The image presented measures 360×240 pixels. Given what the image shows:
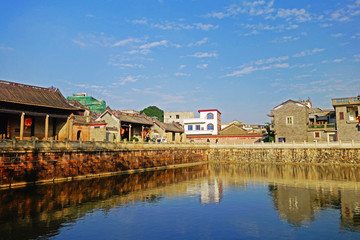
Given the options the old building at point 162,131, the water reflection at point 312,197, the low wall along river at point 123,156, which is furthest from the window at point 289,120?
the old building at point 162,131

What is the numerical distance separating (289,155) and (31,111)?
115 ft

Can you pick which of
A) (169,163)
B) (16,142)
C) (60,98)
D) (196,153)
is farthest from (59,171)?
(196,153)

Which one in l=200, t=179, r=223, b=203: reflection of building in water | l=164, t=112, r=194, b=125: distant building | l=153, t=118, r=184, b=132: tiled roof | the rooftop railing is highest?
l=164, t=112, r=194, b=125: distant building

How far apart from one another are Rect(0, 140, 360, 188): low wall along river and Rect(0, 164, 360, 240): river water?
4.88 feet

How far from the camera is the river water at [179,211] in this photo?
11.7 metres

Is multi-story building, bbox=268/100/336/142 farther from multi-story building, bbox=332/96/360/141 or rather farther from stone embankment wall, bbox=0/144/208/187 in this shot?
stone embankment wall, bbox=0/144/208/187

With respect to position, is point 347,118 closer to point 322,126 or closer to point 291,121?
point 322,126

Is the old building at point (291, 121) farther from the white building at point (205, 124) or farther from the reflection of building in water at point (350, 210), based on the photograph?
the reflection of building in water at point (350, 210)

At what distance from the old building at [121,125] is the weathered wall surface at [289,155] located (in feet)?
42.8

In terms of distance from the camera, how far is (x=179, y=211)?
15.5 m

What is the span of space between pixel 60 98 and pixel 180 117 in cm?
5584

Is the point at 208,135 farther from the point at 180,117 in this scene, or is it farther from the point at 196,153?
the point at 180,117

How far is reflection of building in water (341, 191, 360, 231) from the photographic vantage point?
41.7ft

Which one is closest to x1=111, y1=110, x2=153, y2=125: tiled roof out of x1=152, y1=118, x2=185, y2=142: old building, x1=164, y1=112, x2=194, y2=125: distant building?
x1=152, y1=118, x2=185, y2=142: old building
